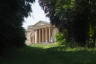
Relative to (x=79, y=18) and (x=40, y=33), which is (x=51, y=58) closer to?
(x=79, y=18)

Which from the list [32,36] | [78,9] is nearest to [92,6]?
[78,9]

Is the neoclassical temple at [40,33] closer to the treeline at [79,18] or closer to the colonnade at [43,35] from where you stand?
the colonnade at [43,35]

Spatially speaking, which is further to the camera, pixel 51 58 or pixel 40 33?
pixel 40 33

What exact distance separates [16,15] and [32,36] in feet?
216

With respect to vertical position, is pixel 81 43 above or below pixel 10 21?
below

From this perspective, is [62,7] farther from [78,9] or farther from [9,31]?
[9,31]

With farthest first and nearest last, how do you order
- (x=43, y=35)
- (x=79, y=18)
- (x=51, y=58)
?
(x=43, y=35) → (x=79, y=18) → (x=51, y=58)

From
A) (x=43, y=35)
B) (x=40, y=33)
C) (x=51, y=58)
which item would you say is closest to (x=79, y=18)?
(x=51, y=58)

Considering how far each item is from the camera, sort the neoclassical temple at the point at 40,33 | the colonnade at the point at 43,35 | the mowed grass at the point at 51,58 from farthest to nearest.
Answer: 1. the neoclassical temple at the point at 40,33
2. the colonnade at the point at 43,35
3. the mowed grass at the point at 51,58

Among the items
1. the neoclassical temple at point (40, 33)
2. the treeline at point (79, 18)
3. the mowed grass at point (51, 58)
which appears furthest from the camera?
the neoclassical temple at point (40, 33)

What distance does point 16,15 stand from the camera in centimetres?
1667

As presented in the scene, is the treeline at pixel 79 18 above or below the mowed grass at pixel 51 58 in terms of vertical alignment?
above

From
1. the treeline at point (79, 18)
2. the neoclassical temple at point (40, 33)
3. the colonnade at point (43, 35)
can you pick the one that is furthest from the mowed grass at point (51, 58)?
the neoclassical temple at point (40, 33)

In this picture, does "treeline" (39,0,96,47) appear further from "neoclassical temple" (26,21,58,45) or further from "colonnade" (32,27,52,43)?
"neoclassical temple" (26,21,58,45)
